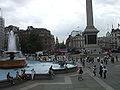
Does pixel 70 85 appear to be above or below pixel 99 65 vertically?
below

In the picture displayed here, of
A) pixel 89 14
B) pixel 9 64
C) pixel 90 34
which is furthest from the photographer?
pixel 89 14

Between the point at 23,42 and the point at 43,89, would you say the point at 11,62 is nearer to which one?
the point at 43,89

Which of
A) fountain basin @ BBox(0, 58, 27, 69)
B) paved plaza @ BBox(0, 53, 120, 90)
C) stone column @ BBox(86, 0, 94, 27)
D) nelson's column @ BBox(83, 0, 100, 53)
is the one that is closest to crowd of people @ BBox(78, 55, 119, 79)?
paved plaza @ BBox(0, 53, 120, 90)

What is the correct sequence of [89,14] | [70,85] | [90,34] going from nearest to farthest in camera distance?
1. [70,85]
2. [90,34]
3. [89,14]

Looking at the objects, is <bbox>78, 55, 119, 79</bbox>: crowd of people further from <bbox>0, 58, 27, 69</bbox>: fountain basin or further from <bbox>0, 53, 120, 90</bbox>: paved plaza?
<bbox>0, 58, 27, 69</bbox>: fountain basin

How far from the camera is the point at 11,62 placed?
4531 centimetres

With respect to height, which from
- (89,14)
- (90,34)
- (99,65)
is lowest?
(99,65)

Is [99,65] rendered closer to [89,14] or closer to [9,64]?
[9,64]

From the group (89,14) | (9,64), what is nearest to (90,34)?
(89,14)

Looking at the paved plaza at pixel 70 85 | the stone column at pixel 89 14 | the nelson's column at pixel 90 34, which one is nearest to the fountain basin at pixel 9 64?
the paved plaza at pixel 70 85

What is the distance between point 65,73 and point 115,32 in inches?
6742

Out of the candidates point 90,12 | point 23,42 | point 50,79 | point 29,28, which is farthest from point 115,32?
point 50,79

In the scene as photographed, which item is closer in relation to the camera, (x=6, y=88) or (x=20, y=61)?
(x=6, y=88)

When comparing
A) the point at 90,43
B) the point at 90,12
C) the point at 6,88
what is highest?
the point at 90,12
